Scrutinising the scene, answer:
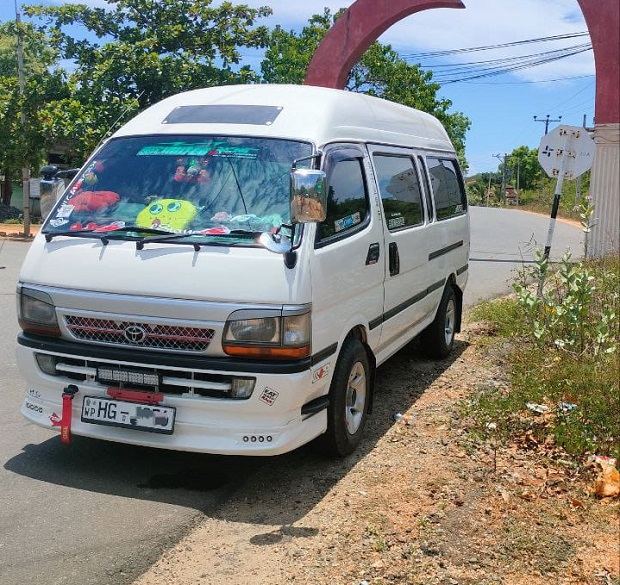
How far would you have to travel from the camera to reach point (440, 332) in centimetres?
721

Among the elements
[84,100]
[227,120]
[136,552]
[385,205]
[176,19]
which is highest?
[176,19]

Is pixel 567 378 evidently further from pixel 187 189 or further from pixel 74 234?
pixel 74 234

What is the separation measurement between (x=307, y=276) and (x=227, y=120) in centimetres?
133

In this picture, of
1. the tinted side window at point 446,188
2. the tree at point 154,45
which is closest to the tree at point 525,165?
the tree at point 154,45

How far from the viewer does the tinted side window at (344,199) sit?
15.0 ft

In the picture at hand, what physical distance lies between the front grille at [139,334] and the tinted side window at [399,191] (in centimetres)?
193

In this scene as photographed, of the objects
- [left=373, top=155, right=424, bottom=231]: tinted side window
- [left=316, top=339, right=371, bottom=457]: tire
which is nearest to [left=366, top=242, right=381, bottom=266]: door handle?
[left=373, top=155, right=424, bottom=231]: tinted side window

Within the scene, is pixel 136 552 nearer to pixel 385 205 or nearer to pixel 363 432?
pixel 363 432

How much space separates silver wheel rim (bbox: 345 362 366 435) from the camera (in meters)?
4.75

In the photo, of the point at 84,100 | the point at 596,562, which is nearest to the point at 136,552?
the point at 596,562

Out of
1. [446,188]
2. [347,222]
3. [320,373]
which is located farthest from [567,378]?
[446,188]

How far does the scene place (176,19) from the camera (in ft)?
68.6

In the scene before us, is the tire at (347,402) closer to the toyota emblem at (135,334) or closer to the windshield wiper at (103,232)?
the toyota emblem at (135,334)

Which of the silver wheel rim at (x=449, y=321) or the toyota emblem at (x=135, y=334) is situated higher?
the toyota emblem at (x=135, y=334)
